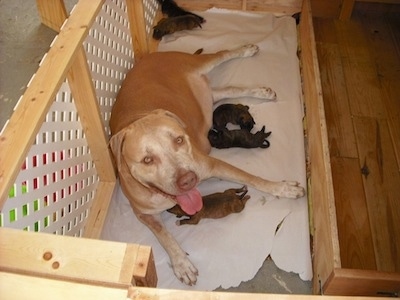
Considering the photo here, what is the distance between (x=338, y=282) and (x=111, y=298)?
1251 mm

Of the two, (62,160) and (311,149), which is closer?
(62,160)

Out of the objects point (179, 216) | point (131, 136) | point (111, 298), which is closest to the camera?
point (111, 298)

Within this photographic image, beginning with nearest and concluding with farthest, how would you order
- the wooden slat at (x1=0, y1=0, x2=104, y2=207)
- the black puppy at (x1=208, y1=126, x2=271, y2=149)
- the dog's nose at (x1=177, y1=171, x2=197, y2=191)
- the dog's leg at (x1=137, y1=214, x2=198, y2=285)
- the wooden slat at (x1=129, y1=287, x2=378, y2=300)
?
the wooden slat at (x1=129, y1=287, x2=378, y2=300) < the wooden slat at (x1=0, y1=0, x2=104, y2=207) < the dog's nose at (x1=177, y1=171, x2=197, y2=191) < the dog's leg at (x1=137, y1=214, x2=198, y2=285) < the black puppy at (x1=208, y1=126, x2=271, y2=149)

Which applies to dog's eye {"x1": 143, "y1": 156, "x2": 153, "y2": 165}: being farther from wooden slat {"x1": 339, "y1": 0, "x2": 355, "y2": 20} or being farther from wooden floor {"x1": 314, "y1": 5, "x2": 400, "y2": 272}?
wooden slat {"x1": 339, "y1": 0, "x2": 355, "y2": 20}

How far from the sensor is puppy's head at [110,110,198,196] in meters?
2.18

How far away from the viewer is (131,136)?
2.22 meters

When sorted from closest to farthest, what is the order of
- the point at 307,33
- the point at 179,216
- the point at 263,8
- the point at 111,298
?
1. the point at 111,298
2. the point at 179,216
3. the point at 307,33
4. the point at 263,8

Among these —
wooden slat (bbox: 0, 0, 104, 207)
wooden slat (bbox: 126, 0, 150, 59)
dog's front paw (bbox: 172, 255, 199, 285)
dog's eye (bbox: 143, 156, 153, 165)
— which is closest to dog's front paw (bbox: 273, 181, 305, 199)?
dog's front paw (bbox: 172, 255, 199, 285)

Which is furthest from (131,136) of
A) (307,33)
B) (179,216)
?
(307,33)

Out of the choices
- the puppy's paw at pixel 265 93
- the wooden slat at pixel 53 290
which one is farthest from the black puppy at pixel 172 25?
the wooden slat at pixel 53 290

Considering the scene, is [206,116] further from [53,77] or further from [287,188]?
[53,77]

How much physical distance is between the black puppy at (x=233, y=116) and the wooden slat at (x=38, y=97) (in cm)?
119

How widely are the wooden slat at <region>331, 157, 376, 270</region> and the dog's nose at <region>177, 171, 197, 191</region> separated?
3.73 ft

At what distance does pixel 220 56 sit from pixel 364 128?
49.6 inches
